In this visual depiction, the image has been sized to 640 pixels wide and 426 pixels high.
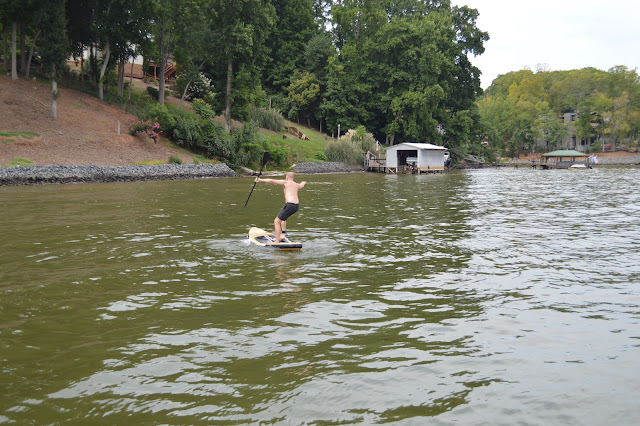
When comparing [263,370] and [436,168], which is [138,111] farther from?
[263,370]

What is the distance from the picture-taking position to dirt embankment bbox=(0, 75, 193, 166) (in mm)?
39875

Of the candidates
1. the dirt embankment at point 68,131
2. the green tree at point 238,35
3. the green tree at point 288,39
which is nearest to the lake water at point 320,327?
the dirt embankment at point 68,131

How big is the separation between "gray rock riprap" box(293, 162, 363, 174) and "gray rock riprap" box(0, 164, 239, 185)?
12.3 metres

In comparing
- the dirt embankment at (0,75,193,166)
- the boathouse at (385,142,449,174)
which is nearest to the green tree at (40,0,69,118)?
the dirt embankment at (0,75,193,166)

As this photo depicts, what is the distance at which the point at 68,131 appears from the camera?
146ft

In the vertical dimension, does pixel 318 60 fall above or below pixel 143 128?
above

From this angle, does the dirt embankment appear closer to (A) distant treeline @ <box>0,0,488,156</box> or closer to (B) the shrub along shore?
(B) the shrub along shore

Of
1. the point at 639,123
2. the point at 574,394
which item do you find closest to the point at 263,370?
the point at 574,394

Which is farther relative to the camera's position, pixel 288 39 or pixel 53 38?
pixel 288 39

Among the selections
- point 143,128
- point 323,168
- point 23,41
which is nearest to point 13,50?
point 23,41

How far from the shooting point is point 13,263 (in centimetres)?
1184

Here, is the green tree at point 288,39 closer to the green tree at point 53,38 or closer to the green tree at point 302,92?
the green tree at point 302,92

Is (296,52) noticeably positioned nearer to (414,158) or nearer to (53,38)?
(414,158)

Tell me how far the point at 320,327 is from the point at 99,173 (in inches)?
1375
